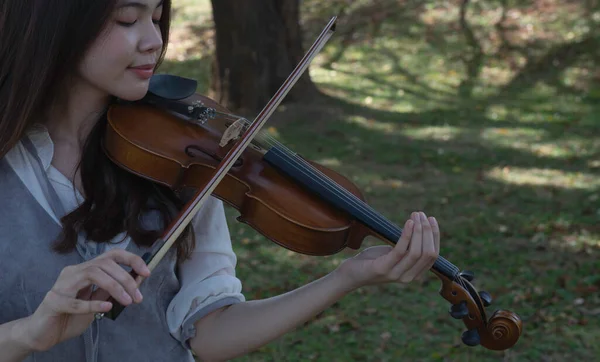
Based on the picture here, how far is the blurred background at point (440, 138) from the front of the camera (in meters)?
4.23

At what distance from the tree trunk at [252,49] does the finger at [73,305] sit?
6457mm

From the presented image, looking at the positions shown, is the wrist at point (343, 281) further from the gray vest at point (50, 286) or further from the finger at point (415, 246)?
the gray vest at point (50, 286)

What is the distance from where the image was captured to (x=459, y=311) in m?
1.77

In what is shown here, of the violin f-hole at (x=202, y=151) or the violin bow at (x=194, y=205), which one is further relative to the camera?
the violin f-hole at (x=202, y=151)

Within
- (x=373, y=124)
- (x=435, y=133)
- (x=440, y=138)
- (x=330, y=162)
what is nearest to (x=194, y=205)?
(x=330, y=162)

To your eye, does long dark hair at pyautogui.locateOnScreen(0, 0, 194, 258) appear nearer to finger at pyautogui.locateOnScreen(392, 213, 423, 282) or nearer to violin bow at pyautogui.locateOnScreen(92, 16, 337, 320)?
violin bow at pyautogui.locateOnScreen(92, 16, 337, 320)

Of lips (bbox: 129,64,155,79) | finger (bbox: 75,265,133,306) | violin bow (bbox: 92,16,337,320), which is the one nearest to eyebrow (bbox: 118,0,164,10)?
lips (bbox: 129,64,155,79)

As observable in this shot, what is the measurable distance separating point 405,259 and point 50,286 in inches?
27.2

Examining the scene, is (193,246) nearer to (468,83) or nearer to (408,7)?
(468,83)

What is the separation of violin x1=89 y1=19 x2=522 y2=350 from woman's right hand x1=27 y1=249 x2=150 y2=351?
322 millimetres

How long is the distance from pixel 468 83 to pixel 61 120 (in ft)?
25.6

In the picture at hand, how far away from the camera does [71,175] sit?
1.78 metres

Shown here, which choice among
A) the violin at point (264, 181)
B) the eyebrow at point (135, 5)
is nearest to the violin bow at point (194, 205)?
the violin at point (264, 181)

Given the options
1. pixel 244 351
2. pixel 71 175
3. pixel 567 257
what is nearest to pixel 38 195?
pixel 71 175
